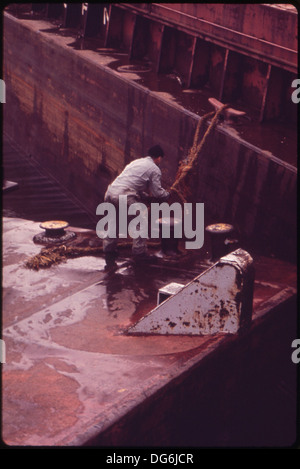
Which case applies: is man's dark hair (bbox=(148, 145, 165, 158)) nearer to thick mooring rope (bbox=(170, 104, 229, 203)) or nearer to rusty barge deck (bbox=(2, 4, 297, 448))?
thick mooring rope (bbox=(170, 104, 229, 203))

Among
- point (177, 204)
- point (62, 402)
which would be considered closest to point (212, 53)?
point (177, 204)

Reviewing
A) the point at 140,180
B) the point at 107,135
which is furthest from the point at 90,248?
the point at 107,135

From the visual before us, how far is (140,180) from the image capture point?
8234 mm

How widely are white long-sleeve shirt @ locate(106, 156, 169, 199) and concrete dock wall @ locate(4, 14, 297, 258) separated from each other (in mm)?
1429

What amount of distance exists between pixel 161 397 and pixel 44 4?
15671 millimetres

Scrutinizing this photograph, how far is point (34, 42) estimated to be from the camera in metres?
16.2

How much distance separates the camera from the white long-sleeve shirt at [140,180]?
26.9 feet

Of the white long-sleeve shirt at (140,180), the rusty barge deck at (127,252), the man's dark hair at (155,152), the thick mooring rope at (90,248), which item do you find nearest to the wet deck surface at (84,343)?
the rusty barge deck at (127,252)

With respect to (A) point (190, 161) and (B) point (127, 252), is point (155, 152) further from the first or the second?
(B) point (127, 252)

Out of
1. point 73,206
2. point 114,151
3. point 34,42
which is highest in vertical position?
point 34,42

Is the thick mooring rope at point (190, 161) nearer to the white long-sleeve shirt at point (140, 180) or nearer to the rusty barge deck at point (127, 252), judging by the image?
the rusty barge deck at point (127, 252)

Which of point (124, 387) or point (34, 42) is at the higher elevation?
point (34, 42)

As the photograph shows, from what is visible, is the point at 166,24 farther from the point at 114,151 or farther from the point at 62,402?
the point at 62,402

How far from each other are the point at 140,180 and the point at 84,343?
2824mm
